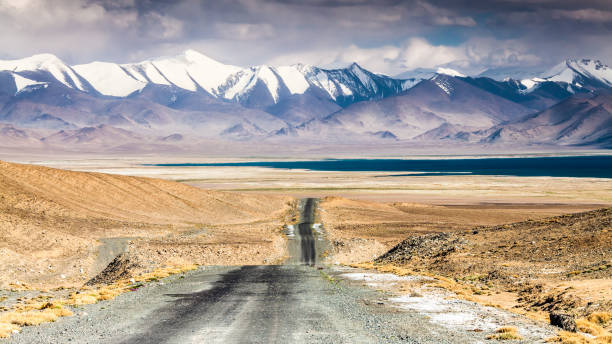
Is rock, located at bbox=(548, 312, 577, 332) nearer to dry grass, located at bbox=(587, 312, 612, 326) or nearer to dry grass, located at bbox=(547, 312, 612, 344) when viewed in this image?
dry grass, located at bbox=(547, 312, 612, 344)

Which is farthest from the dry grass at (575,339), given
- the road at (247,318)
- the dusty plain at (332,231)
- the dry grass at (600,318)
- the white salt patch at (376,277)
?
the white salt patch at (376,277)

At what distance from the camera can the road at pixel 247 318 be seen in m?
22.4

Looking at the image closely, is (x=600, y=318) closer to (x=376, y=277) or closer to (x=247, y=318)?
(x=247, y=318)

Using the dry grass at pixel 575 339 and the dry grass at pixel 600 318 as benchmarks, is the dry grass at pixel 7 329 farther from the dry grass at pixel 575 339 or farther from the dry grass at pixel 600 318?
the dry grass at pixel 600 318

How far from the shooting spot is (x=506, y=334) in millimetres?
22469

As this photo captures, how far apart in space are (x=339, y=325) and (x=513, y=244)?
26441 mm

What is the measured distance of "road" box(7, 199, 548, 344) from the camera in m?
22.4

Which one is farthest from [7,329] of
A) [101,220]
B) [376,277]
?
[101,220]

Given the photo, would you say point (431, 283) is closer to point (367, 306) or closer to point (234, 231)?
point (367, 306)

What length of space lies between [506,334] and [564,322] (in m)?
2.91

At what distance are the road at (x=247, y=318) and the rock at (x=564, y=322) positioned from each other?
333 cm

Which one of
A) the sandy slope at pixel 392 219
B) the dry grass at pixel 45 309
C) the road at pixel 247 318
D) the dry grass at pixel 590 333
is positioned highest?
the dry grass at pixel 45 309

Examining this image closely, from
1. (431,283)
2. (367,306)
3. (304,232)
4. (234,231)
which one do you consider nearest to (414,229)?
(304,232)

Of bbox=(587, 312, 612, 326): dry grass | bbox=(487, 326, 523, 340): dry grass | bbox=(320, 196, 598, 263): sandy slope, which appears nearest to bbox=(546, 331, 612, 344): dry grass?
bbox=(487, 326, 523, 340): dry grass
